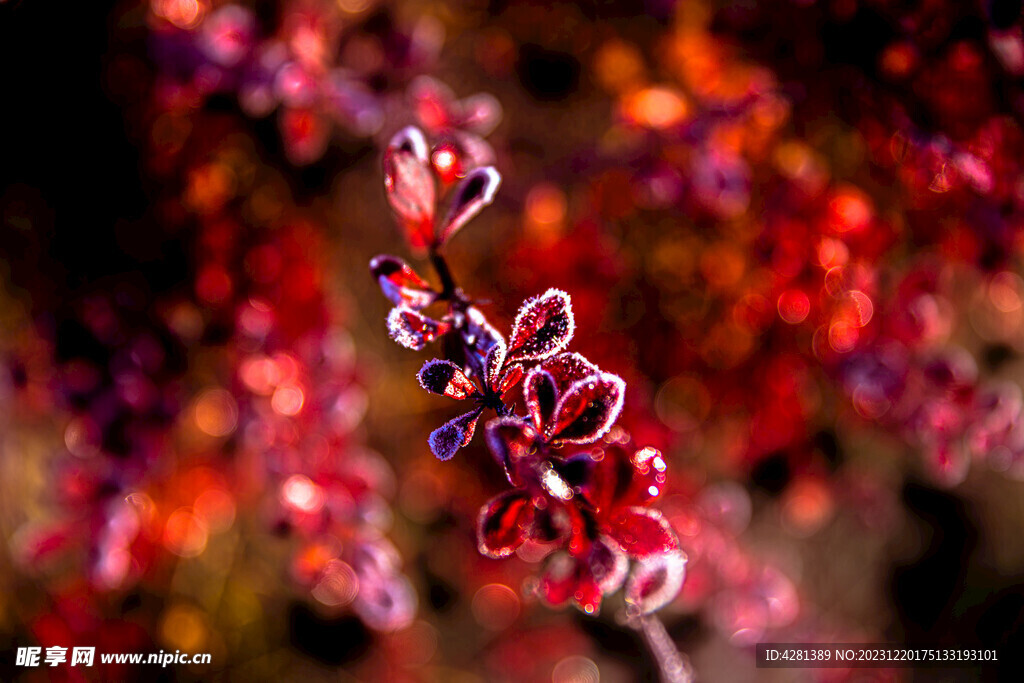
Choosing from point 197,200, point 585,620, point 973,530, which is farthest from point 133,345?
point 973,530

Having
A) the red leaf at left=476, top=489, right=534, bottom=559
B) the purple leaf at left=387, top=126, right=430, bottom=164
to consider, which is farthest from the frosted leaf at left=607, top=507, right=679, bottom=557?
the purple leaf at left=387, top=126, right=430, bottom=164

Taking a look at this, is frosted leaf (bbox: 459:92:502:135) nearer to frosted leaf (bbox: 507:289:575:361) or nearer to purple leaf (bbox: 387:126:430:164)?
purple leaf (bbox: 387:126:430:164)

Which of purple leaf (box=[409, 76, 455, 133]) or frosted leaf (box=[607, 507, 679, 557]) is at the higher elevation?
purple leaf (box=[409, 76, 455, 133])

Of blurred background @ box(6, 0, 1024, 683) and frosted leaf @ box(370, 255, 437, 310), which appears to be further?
blurred background @ box(6, 0, 1024, 683)

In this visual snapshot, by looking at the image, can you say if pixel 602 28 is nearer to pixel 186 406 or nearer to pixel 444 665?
pixel 186 406

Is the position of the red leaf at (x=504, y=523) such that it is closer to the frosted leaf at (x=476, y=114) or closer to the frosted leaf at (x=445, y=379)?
the frosted leaf at (x=445, y=379)

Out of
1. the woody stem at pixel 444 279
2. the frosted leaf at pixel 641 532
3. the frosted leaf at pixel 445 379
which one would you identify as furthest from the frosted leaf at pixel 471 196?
the frosted leaf at pixel 641 532

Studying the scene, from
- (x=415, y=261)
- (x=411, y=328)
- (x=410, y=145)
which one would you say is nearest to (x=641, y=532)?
(x=411, y=328)
